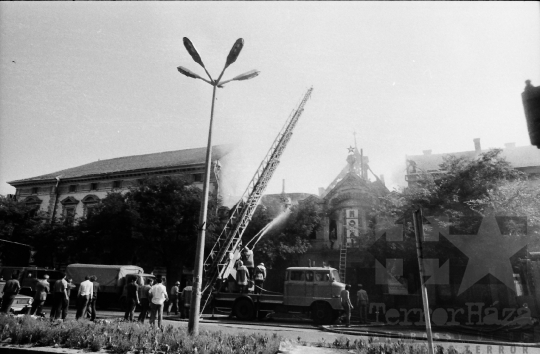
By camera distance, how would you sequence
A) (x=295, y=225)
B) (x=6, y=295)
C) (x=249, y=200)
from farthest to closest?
(x=295, y=225), (x=249, y=200), (x=6, y=295)

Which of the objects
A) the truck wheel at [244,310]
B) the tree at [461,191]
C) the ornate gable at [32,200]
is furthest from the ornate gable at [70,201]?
the tree at [461,191]

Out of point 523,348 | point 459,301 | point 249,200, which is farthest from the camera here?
point 459,301

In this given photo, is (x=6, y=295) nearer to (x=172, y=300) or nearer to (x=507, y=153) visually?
(x=172, y=300)

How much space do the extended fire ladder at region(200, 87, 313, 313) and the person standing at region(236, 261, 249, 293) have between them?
0.56 meters

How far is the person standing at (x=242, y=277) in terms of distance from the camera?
17.3 m

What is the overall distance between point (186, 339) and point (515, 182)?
19060mm

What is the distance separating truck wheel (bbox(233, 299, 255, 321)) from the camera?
646 inches

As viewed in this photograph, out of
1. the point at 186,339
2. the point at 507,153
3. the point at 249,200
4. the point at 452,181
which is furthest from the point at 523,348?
the point at 507,153

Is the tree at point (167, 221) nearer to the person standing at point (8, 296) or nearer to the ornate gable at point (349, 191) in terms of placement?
the ornate gable at point (349, 191)

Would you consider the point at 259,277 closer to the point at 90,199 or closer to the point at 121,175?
the point at 121,175

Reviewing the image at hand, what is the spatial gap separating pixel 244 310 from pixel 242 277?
1.53 metres

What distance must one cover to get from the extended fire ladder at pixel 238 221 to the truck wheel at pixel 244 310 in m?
1.42

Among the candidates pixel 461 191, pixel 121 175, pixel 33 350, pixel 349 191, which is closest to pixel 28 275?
pixel 121 175

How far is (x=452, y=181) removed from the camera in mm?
20500
